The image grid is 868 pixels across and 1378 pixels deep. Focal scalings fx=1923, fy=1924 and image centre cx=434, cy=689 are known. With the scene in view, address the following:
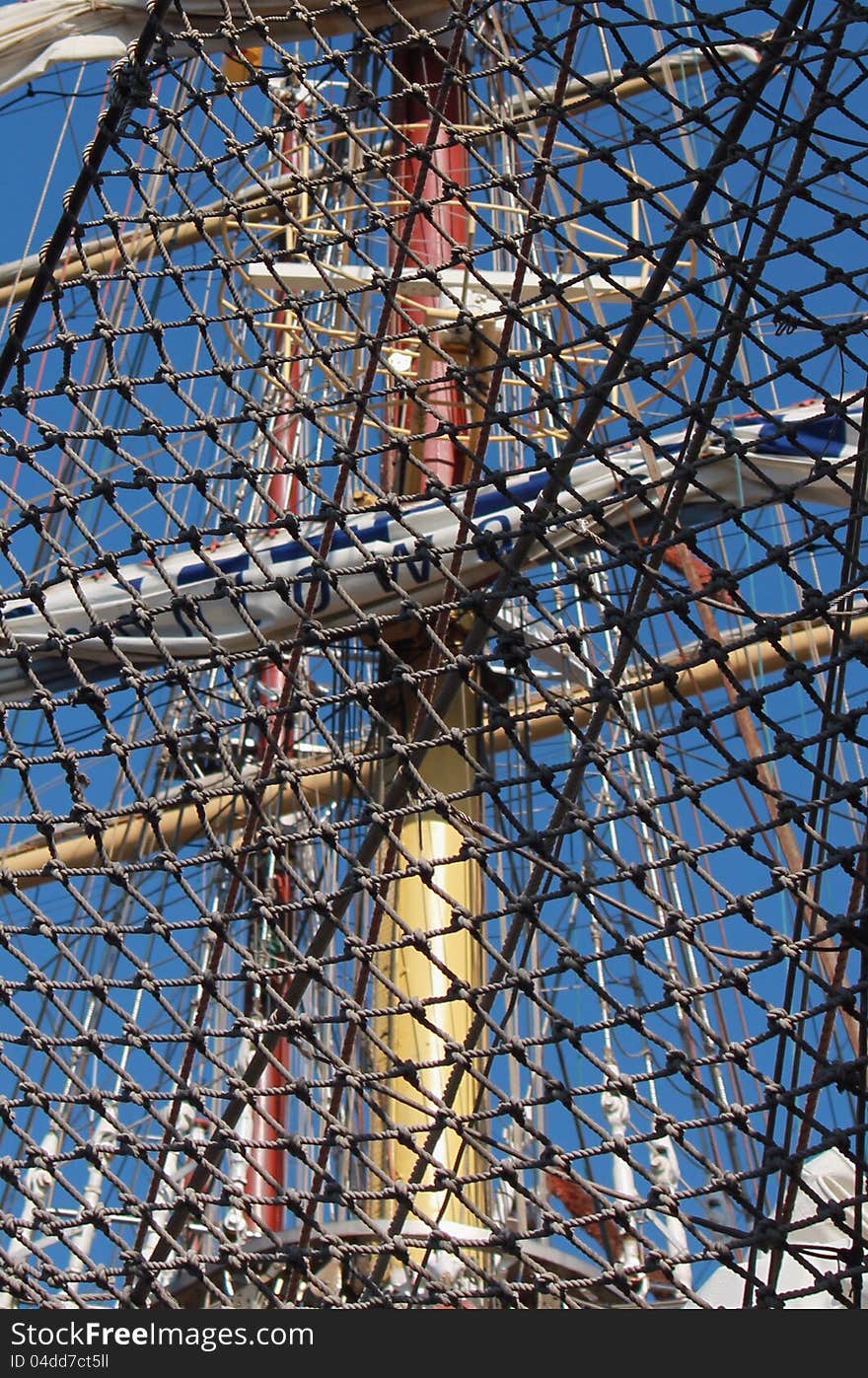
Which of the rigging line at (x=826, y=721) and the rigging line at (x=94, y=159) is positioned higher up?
the rigging line at (x=94, y=159)

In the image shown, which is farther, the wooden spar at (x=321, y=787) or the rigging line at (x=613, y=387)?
the wooden spar at (x=321, y=787)

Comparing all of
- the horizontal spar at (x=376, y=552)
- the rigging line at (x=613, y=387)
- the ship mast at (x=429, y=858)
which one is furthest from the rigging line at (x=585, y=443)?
the horizontal spar at (x=376, y=552)

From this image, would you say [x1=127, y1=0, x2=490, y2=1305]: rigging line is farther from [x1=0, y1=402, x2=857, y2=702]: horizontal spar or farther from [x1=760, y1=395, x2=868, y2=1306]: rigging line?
[x1=0, y1=402, x2=857, y2=702]: horizontal spar

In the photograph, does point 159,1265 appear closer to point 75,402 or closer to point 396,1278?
point 75,402

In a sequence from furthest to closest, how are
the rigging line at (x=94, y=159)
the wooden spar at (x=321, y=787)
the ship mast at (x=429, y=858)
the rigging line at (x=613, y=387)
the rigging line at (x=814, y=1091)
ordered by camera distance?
the wooden spar at (x=321, y=787)
the ship mast at (x=429, y=858)
the rigging line at (x=94, y=159)
the rigging line at (x=613, y=387)
the rigging line at (x=814, y=1091)

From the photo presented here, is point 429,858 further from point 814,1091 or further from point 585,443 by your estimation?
point 814,1091

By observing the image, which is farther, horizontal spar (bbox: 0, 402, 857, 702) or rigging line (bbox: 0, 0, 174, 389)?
horizontal spar (bbox: 0, 402, 857, 702)

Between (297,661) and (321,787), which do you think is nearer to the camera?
(297,661)

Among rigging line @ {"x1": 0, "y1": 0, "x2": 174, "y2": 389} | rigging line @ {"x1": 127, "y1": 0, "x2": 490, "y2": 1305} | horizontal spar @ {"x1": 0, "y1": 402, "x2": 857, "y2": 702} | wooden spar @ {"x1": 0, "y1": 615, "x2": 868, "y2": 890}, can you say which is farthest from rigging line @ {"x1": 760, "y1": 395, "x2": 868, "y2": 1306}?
wooden spar @ {"x1": 0, "y1": 615, "x2": 868, "y2": 890}

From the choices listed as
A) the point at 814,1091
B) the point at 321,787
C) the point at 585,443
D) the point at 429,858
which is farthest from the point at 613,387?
the point at 321,787

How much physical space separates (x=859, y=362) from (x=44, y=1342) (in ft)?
4.99

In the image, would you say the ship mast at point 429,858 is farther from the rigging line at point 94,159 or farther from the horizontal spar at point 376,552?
the rigging line at point 94,159

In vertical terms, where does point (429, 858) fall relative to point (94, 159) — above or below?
below

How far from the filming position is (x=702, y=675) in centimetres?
775
